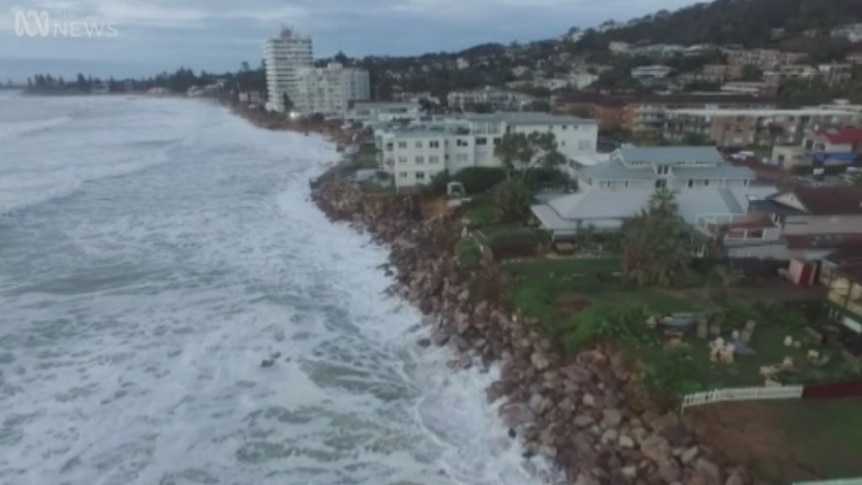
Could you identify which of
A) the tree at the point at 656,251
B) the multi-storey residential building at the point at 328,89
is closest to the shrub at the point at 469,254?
the tree at the point at 656,251

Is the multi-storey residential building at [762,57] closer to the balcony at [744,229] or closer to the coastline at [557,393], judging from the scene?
the balcony at [744,229]

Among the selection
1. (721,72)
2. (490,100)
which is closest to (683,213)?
(490,100)

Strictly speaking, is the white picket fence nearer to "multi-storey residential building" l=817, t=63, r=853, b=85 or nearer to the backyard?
the backyard

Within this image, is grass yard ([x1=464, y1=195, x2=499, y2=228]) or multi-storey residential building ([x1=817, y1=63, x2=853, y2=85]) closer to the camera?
grass yard ([x1=464, y1=195, x2=499, y2=228])

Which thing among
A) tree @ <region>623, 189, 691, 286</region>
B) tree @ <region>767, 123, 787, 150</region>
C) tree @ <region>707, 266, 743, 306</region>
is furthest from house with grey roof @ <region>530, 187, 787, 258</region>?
tree @ <region>767, 123, 787, 150</region>

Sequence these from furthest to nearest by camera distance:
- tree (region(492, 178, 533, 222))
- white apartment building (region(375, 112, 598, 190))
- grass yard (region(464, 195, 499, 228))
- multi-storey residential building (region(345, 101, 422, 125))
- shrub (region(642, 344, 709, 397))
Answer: multi-storey residential building (region(345, 101, 422, 125))
white apartment building (region(375, 112, 598, 190))
grass yard (region(464, 195, 499, 228))
tree (region(492, 178, 533, 222))
shrub (region(642, 344, 709, 397))
